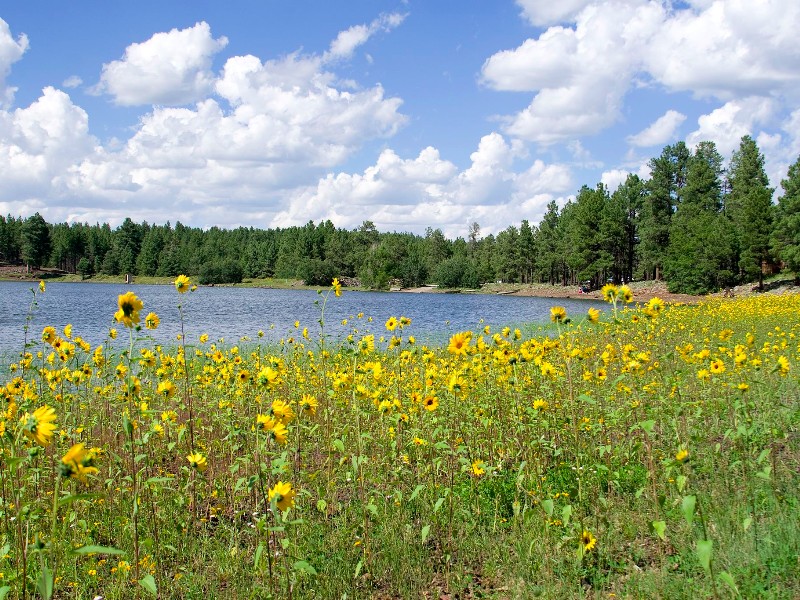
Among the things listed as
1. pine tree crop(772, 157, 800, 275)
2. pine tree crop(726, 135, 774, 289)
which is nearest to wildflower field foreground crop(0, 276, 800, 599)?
pine tree crop(772, 157, 800, 275)

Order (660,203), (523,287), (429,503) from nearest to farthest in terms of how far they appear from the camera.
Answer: (429,503)
(660,203)
(523,287)

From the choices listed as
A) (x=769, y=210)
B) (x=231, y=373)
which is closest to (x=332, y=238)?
(x=769, y=210)

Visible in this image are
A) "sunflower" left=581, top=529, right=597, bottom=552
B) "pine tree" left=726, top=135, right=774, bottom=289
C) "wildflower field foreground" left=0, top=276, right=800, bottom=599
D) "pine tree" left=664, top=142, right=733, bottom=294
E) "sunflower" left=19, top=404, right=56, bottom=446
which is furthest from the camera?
"pine tree" left=664, top=142, right=733, bottom=294

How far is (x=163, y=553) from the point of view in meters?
3.51

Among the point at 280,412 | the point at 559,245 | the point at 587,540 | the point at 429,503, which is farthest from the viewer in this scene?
the point at 559,245

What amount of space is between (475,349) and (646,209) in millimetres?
53545

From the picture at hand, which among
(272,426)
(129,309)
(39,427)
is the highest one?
(129,309)

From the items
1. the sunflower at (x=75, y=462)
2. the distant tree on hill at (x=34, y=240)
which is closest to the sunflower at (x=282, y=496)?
the sunflower at (x=75, y=462)

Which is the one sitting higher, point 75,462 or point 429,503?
point 75,462

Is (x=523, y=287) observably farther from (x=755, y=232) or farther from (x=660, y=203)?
(x=755, y=232)

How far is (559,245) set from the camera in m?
61.0

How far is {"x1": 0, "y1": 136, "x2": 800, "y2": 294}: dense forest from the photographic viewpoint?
3978 cm

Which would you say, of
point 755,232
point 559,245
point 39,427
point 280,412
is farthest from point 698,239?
point 39,427

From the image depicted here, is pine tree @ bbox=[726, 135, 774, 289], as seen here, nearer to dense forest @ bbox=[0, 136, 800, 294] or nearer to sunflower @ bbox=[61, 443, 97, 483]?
dense forest @ bbox=[0, 136, 800, 294]
